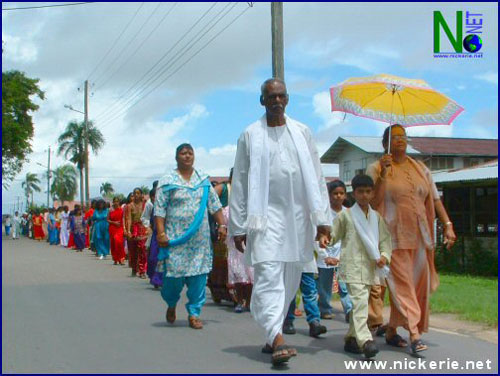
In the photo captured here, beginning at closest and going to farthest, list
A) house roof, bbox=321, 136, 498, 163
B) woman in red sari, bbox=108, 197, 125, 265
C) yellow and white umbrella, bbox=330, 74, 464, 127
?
yellow and white umbrella, bbox=330, 74, 464, 127
woman in red sari, bbox=108, 197, 125, 265
house roof, bbox=321, 136, 498, 163

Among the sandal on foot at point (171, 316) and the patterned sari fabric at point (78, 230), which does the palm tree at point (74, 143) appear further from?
the sandal on foot at point (171, 316)

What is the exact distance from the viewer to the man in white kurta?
5.51 m

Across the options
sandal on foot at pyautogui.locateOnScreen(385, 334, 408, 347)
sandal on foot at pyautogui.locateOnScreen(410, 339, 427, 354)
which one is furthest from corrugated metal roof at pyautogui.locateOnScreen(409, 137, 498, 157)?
sandal on foot at pyautogui.locateOnScreen(410, 339, 427, 354)

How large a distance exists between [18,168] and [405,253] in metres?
48.8

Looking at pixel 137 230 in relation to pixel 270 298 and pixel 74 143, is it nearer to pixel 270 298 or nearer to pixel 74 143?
pixel 270 298

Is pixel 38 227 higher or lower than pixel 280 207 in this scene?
lower

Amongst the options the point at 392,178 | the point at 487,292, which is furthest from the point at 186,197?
the point at 487,292

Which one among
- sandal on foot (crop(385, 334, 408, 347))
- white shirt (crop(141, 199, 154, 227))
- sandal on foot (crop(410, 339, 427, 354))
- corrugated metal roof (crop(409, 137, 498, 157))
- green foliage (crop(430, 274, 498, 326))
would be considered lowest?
green foliage (crop(430, 274, 498, 326))

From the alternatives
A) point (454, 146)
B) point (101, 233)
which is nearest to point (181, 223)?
point (101, 233)

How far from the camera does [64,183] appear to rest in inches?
3765

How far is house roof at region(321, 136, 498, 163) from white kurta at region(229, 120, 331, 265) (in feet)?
114

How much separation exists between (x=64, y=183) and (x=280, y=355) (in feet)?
309

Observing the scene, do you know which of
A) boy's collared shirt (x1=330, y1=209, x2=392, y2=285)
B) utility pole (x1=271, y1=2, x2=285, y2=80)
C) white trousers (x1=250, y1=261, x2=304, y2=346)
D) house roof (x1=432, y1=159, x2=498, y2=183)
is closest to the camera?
white trousers (x1=250, y1=261, x2=304, y2=346)

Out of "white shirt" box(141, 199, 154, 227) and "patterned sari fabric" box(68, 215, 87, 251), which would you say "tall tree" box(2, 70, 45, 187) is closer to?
"patterned sari fabric" box(68, 215, 87, 251)
